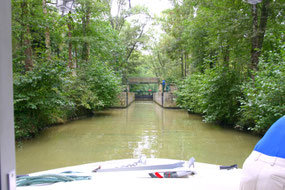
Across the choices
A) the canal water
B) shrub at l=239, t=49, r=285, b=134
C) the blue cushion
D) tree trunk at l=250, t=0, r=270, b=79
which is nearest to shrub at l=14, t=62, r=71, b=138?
the canal water

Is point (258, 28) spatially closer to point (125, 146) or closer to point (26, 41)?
point (125, 146)

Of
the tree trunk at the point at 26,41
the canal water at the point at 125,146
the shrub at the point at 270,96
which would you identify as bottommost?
the canal water at the point at 125,146

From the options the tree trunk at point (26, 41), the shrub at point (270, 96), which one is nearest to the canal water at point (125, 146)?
the shrub at point (270, 96)

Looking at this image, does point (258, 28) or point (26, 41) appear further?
point (258, 28)

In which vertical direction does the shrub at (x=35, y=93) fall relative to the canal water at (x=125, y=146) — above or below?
above

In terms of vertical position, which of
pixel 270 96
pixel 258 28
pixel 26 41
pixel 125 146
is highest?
pixel 258 28

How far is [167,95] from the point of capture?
21047 mm

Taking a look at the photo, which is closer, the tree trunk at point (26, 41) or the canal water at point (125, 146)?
the canal water at point (125, 146)

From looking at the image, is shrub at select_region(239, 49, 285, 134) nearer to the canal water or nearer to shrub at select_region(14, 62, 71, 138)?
the canal water

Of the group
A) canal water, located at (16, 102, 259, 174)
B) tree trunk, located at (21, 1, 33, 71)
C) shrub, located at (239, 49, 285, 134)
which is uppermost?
tree trunk, located at (21, 1, 33, 71)

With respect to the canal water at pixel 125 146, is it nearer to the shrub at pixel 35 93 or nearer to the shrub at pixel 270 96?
the shrub at pixel 35 93

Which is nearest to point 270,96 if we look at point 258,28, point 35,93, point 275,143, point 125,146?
point 258,28

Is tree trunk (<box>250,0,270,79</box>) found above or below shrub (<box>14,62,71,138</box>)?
above

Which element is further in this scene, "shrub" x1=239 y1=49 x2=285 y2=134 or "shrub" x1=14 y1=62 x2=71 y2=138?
"shrub" x1=14 y1=62 x2=71 y2=138
